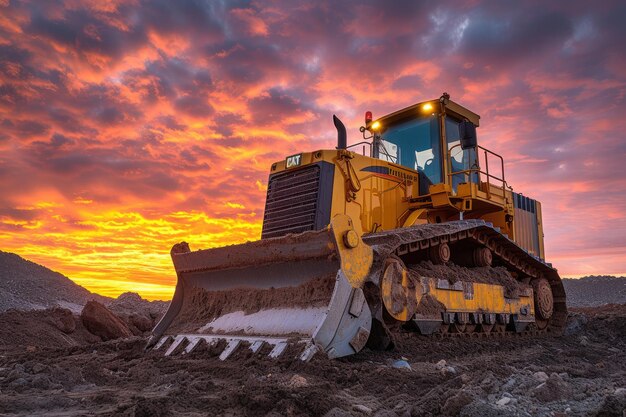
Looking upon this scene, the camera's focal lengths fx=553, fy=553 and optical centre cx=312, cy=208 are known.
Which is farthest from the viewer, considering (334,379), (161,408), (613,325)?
(613,325)

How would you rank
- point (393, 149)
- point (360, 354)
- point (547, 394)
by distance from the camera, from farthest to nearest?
point (393, 149) → point (360, 354) → point (547, 394)

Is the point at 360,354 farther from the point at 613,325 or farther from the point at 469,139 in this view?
the point at 613,325

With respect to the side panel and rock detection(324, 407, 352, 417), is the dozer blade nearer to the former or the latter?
rock detection(324, 407, 352, 417)

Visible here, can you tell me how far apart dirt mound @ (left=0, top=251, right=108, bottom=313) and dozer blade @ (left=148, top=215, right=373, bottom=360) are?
11664mm

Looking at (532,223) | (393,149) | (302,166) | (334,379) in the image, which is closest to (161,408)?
(334,379)

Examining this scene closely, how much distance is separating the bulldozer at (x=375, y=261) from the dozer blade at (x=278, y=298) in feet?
0.05

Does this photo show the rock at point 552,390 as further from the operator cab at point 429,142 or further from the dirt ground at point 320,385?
the operator cab at point 429,142

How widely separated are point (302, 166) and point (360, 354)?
8.91 feet

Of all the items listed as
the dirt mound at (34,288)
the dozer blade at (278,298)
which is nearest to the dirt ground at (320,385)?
the dozer blade at (278,298)

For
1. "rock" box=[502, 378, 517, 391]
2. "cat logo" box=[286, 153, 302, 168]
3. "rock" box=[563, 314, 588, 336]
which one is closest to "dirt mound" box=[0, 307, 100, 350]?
"cat logo" box=[286, 153, 302, 168]

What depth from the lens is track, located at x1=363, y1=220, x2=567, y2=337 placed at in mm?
5914

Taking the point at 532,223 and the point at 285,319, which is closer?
the point at 285,319

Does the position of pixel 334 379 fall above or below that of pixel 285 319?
below

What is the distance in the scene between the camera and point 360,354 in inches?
213
